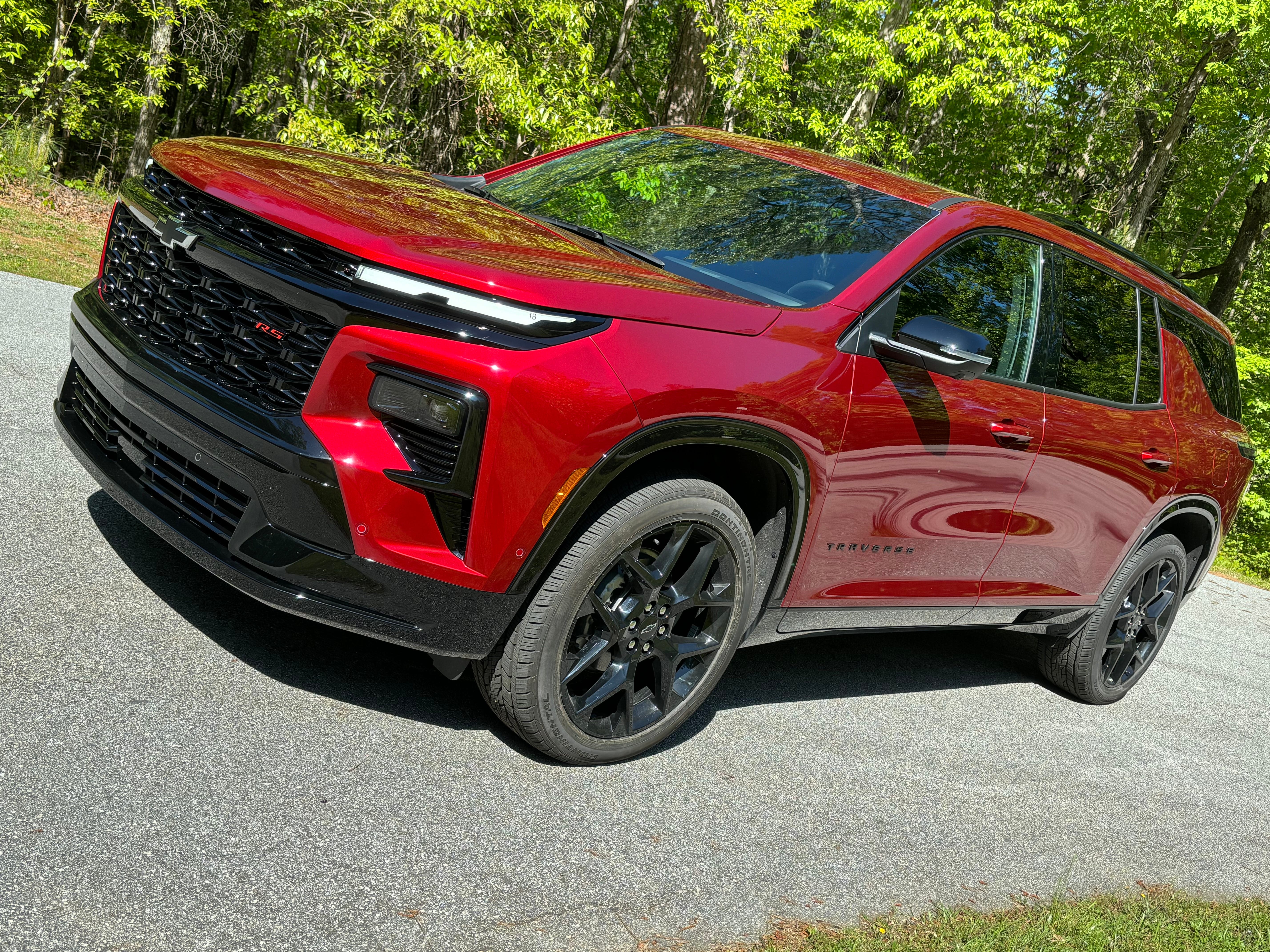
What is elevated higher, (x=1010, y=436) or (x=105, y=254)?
(x=1010, y=436)

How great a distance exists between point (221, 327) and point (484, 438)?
84cm

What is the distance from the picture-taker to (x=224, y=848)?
2461 millimetres

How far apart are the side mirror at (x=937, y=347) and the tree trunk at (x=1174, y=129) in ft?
59.4

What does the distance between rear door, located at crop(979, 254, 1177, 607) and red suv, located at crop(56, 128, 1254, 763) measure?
21mm

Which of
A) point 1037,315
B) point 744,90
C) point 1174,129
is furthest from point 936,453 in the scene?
point 1174,129

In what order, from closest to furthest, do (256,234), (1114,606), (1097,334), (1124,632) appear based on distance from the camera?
(256,234), (1097,334), (1114,606), (1124,632)

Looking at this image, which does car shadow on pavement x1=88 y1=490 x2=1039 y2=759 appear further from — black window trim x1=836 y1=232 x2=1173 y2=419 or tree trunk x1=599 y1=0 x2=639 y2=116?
tree trunk x1=599 y1=0 x2=639 y2=116

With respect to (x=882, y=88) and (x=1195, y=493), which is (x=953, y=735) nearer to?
(x=1195, y=493)

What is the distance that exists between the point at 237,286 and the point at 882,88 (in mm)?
25493

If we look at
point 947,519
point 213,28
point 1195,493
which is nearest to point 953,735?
point 947,519

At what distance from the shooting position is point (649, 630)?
3289 millimetres

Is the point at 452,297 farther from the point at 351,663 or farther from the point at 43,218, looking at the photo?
the point at 43,218

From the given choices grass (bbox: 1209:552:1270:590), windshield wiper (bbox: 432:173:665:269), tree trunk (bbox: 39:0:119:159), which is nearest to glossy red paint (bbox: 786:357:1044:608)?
windshield wiper (bbox: 432:173:665:269)

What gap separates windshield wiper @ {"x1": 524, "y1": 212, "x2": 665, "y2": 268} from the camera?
3.63 m
